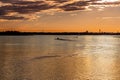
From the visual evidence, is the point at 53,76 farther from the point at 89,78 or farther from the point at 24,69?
the point at 24,69

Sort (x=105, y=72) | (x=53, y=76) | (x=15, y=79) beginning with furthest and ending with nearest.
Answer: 1. (x=105, y=72)
2. (x=53, y=76)
3. (x=15, y=79)

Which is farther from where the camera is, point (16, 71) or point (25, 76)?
point (16, 71)

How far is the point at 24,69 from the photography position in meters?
41.2

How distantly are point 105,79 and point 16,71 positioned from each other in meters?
11.7

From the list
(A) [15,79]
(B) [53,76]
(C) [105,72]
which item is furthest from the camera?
(C) [105,72]

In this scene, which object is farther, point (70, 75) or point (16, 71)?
point (16, 71)

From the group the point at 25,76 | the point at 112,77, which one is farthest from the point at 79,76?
the point at 25,76

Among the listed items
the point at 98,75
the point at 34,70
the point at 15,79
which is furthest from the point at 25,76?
the point at 98,75

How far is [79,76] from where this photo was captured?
118 ft

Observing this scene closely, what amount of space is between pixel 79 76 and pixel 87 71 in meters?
4.14

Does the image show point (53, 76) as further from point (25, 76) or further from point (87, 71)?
point (87, 71)

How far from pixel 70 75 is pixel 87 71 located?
13.3ft

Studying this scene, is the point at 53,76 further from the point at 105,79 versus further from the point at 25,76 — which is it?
the point at 105,79

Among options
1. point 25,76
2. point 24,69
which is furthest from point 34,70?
point 25,76
